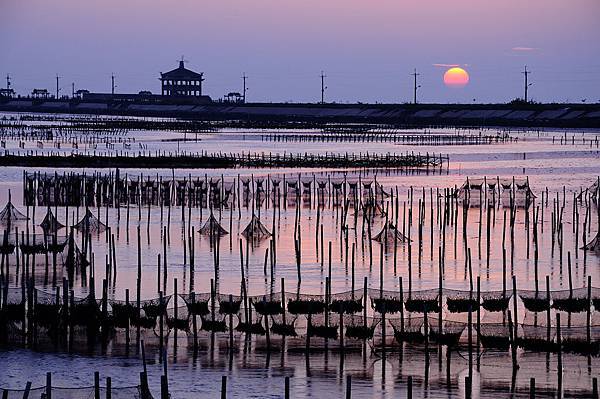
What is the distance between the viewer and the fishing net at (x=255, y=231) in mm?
33219

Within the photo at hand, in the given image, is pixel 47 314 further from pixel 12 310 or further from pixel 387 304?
pixel 387 304

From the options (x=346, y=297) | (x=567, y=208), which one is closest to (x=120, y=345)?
(x=346, y=297)

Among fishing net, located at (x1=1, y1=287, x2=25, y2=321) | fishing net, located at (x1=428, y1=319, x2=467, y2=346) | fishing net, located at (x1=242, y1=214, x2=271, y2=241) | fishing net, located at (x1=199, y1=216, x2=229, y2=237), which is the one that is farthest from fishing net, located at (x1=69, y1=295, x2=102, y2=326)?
fishing net, located at (x1=242, y1=214, x2=271, y2=241)

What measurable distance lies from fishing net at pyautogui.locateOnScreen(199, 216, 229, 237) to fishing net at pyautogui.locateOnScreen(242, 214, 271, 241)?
74 centimetres

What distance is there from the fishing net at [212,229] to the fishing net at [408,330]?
40.9 ft

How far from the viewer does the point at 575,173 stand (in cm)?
6197

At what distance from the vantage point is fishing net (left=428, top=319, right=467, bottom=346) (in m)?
19.9

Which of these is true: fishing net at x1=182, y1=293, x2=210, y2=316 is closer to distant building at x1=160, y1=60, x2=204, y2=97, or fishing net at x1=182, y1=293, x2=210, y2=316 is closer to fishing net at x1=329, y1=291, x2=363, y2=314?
fishing net at x1=329, y1=291, x2=363, y2=314

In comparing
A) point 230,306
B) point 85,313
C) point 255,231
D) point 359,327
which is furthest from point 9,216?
point 359,327

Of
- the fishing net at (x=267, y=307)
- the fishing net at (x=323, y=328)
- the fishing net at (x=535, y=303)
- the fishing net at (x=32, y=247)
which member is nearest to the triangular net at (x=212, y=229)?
the fishing net at (x=32, y=247)

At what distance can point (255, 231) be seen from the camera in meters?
34.0

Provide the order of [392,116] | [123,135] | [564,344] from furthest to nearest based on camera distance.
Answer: [392,116]
[123,135]
[564,344]

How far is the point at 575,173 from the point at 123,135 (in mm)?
50002

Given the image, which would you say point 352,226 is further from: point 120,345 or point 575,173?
point 575,173
